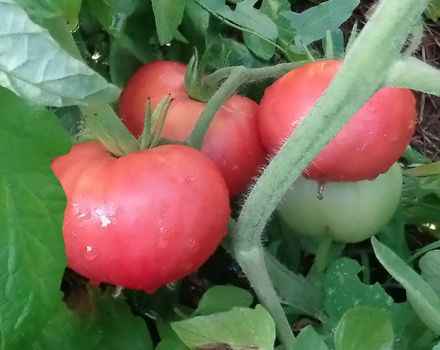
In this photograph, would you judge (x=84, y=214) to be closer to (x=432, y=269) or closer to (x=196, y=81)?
(x=196, y=81)

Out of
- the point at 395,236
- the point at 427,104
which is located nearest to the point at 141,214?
the point at 395,236

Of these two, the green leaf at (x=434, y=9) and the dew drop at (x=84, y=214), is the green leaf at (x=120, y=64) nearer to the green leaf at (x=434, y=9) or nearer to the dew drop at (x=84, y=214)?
the dew drop at (x=84, y=214)

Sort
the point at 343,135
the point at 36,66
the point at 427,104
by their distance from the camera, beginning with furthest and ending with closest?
the point at 427,104 → the point at 343,135 → the point at 36,66

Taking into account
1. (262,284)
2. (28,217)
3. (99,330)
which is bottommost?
(99,330)

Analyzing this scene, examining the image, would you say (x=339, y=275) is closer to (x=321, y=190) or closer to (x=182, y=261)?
(x=321, y=190)

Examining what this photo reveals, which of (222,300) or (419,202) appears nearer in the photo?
(222,300)

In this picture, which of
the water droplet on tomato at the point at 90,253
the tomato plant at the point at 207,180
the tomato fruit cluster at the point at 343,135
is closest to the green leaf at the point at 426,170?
the tomato plant at the point at 207,180
